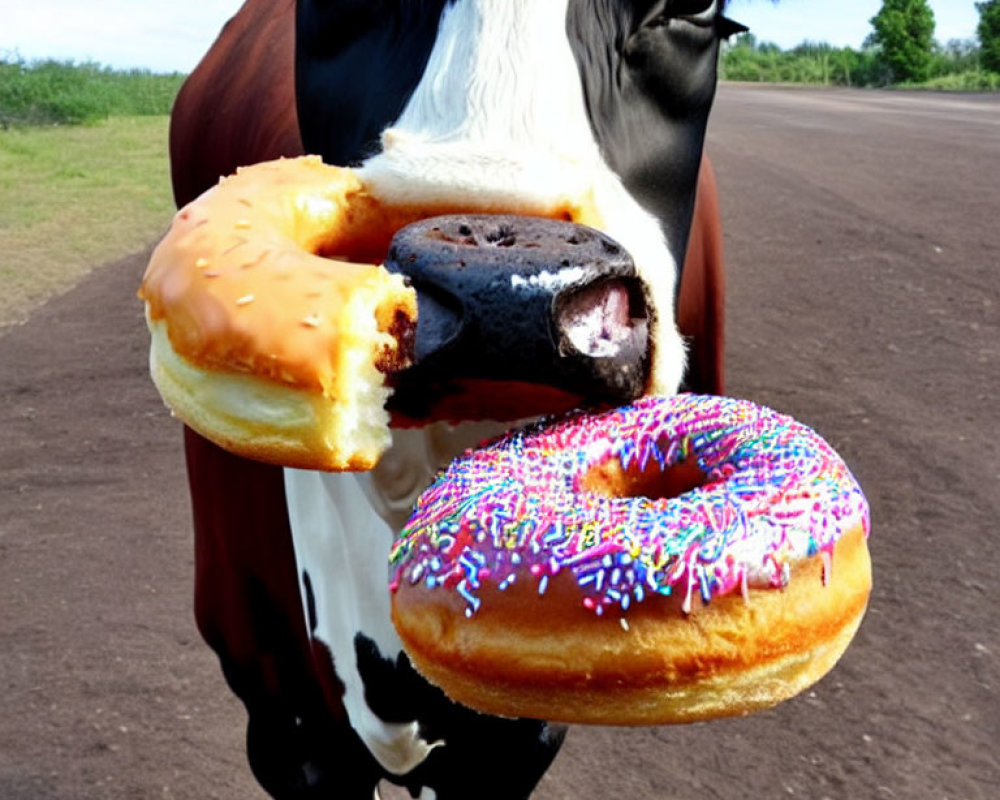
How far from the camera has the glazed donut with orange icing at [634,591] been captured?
117 cm

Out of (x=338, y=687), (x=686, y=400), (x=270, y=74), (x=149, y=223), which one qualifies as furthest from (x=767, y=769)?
(x=149, y=223)

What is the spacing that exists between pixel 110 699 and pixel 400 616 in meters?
2.93

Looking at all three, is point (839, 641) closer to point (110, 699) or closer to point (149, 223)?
point (110, 699)

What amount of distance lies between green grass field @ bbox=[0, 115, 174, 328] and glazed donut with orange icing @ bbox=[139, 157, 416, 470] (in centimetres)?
691

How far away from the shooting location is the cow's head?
126cm

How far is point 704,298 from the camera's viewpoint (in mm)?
2912

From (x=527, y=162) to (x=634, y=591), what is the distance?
459mm

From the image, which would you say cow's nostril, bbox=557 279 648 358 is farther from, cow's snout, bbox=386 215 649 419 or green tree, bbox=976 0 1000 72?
green tree, bbox=976 0 1000 72

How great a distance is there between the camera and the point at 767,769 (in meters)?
3.60

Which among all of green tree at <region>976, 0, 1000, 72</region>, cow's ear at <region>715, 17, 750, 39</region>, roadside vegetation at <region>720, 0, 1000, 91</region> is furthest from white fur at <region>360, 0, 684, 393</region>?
roadside vegetation at <region>720, 0, 1000, 91</region>

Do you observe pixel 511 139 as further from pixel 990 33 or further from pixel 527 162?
pixel 990 33

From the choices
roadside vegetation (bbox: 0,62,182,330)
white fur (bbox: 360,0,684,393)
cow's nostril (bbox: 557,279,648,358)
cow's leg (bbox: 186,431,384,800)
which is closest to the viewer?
cow's nostril (bbox: 557,279,648,358)

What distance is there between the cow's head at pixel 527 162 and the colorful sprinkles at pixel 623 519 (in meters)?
0.07

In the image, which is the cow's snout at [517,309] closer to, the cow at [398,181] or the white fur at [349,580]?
the cow at [398,181]
